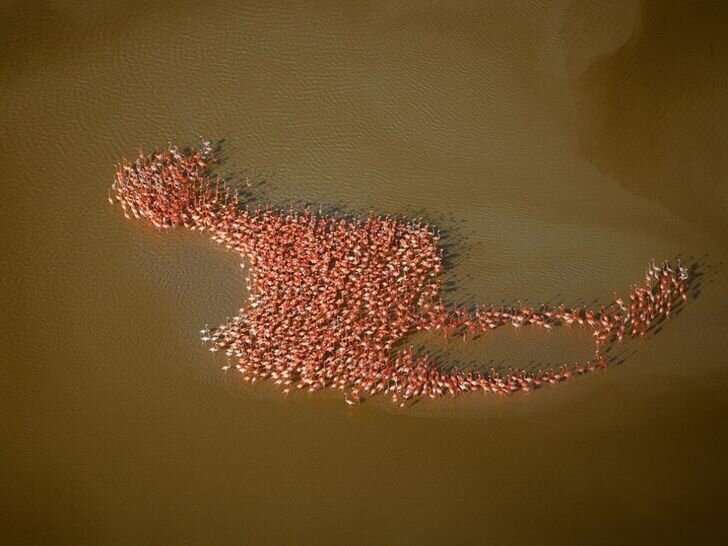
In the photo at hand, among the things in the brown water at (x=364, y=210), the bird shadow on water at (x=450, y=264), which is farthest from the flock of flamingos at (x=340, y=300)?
the brown water at (x=364, y=210)

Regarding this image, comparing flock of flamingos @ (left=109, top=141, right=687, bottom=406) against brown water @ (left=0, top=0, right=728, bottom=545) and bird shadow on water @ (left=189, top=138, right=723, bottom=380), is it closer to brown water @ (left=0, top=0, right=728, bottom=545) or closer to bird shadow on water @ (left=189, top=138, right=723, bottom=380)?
bird shadow on water @ (left=189, top=138, right=723, bottom=380)

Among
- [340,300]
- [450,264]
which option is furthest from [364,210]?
[340,300]

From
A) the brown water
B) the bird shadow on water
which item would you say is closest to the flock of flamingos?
the bird shadow on water

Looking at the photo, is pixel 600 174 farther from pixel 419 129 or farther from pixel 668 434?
pixel 668 434

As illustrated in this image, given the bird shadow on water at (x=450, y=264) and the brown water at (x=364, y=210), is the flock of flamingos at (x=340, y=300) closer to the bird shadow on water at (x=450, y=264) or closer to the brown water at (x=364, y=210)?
the bird shadow on water at (x=450, y=264)

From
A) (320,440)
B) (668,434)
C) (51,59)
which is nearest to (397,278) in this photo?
(320,440)

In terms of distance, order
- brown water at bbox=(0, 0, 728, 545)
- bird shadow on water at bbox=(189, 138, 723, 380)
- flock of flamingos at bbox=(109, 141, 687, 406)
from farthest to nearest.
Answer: bird shadow on water at bbox=(189, 138, 723, 380), flock of flamingos at bbox=(109, 141, 687, 406), brown water at bbox=(0, 0, 728, 545)

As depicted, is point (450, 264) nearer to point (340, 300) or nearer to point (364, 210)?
point (364, 210)
